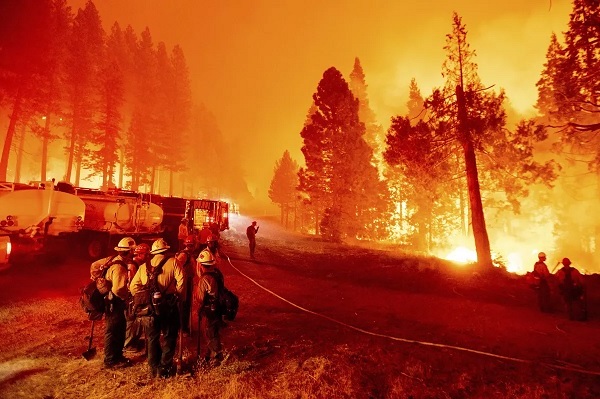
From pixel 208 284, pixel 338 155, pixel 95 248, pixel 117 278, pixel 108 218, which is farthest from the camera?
pixel 338 155

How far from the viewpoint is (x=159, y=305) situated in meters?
5.58

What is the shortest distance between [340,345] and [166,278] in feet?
13.0

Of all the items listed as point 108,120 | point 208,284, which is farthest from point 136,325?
point 108,120

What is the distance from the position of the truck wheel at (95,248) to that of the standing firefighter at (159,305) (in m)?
13.2

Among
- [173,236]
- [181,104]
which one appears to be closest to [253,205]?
[181,104]

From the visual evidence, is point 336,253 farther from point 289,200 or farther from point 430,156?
point 289,200

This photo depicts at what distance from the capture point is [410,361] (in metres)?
6.39

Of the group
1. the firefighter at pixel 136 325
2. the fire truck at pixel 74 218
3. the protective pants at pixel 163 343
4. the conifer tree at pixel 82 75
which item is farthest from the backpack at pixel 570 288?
the conifer tree at pixel 82 75

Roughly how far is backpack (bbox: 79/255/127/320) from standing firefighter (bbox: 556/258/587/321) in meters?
12.0

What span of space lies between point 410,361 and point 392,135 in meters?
13.3

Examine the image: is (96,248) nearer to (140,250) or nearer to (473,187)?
(140,250)

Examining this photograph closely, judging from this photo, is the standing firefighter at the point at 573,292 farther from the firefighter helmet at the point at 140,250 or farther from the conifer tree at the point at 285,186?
the conifer tree at the point at 285,186

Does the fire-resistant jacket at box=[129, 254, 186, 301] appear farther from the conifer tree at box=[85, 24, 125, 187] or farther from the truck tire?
the conifer tree at box=[85, 24, 125, 187]

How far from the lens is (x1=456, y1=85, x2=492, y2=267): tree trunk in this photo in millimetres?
16234
